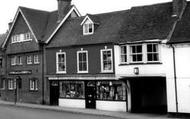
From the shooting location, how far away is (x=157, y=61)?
88.8 feet

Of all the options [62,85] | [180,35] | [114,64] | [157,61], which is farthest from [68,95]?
[180,35]

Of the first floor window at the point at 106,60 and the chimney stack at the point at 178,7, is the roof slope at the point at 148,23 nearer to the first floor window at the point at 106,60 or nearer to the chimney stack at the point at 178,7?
the chimney stack at the point at 178,7

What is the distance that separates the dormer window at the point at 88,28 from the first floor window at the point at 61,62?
3261 mm

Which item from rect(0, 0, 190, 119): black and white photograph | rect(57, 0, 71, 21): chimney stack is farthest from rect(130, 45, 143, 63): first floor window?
rect(57, 0, 71, 21): chimney stack

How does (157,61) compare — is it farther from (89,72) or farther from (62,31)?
(62,31)

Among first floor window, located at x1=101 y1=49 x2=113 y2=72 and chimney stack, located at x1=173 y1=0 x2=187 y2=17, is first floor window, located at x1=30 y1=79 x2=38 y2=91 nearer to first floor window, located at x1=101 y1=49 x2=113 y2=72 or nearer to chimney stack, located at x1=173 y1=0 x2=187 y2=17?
first floor window, located at x1=101 y1=49 x2=113 y2=72

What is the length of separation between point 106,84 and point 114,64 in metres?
2.36

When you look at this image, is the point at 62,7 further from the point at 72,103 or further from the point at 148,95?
the point at 148,95

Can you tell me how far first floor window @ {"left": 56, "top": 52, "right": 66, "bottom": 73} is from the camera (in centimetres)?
3575

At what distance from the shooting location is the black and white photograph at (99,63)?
26.5 meters

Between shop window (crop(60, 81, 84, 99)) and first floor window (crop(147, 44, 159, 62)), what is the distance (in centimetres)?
908

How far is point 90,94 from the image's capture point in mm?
33344

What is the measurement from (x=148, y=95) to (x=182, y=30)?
805 cm

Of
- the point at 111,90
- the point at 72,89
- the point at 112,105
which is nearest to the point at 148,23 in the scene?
the point at 111,90
